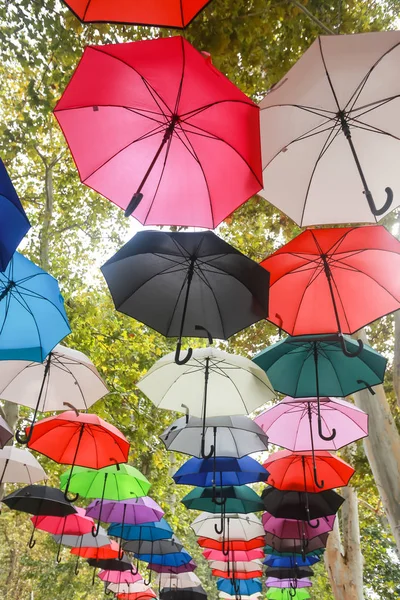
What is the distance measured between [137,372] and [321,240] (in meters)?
7.69

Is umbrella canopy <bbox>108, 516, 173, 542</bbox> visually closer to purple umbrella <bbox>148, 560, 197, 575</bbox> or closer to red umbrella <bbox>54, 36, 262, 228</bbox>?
purple umbrella <bbox>148, 560, 197, 575</bbox>

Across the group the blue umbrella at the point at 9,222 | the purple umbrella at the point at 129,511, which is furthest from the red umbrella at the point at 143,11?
the purple umbrella at the point at 129,511

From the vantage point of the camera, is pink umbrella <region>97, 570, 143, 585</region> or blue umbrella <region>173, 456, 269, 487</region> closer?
blue umbrella <region>173, 456, 269, 487</region>

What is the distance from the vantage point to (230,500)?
20.3 ft

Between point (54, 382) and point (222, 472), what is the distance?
90.9 inches

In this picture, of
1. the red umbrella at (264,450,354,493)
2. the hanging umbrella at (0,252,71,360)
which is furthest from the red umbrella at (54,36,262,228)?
the red umbrella at (264,450,354,493)

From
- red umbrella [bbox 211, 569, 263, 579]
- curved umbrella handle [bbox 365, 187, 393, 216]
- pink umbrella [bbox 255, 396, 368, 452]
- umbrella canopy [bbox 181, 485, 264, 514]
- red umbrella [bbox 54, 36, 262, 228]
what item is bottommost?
red umbrella [bbox 211, 569, 263, 579]

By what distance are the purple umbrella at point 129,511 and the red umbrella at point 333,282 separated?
13.6 ft

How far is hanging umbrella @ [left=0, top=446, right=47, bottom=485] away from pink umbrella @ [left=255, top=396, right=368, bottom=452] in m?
2.98

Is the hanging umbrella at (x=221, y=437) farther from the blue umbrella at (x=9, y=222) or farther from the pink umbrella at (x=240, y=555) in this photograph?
the pink umbrella at (x=240, y=555)

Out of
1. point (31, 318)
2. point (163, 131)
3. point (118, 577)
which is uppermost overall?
point (163, 131)

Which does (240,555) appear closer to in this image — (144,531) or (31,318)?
(144,531)

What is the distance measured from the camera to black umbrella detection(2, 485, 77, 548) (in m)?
5.70

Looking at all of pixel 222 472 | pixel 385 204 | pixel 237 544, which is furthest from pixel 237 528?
pixel 385 204
